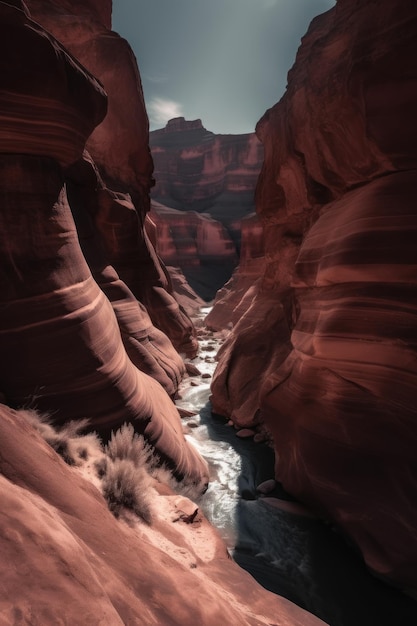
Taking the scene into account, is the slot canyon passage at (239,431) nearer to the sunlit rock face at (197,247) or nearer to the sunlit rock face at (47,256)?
the sunlit rock face at (47,256)

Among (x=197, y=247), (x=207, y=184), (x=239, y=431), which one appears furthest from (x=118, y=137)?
(x=207, y=184)

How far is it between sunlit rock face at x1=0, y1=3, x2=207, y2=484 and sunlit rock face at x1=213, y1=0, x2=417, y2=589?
309 centimetres

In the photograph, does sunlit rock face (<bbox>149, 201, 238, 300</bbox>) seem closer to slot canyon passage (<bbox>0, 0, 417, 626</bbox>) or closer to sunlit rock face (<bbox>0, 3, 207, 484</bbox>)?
slot canyon passage (<bbox>0, 0, 417, 626</bbox>)

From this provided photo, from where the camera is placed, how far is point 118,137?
35.4 ft

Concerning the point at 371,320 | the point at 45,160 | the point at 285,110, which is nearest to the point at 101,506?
the point at 45,160

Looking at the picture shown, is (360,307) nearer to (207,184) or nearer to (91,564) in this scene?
(91,564)

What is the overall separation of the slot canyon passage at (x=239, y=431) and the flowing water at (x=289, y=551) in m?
0.03

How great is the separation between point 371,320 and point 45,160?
5.00 m

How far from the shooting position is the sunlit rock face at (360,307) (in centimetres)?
480

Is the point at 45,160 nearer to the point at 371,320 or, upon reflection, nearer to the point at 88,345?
the point at 88,345

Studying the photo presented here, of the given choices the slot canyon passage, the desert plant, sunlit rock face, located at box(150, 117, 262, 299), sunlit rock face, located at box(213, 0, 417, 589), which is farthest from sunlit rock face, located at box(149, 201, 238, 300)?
the desert plant

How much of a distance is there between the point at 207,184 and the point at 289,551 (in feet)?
170

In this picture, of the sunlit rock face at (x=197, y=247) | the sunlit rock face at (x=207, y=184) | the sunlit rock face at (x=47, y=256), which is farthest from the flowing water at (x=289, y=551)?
the sunlit rock face at (x=197, y=247)

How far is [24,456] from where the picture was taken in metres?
2.38
